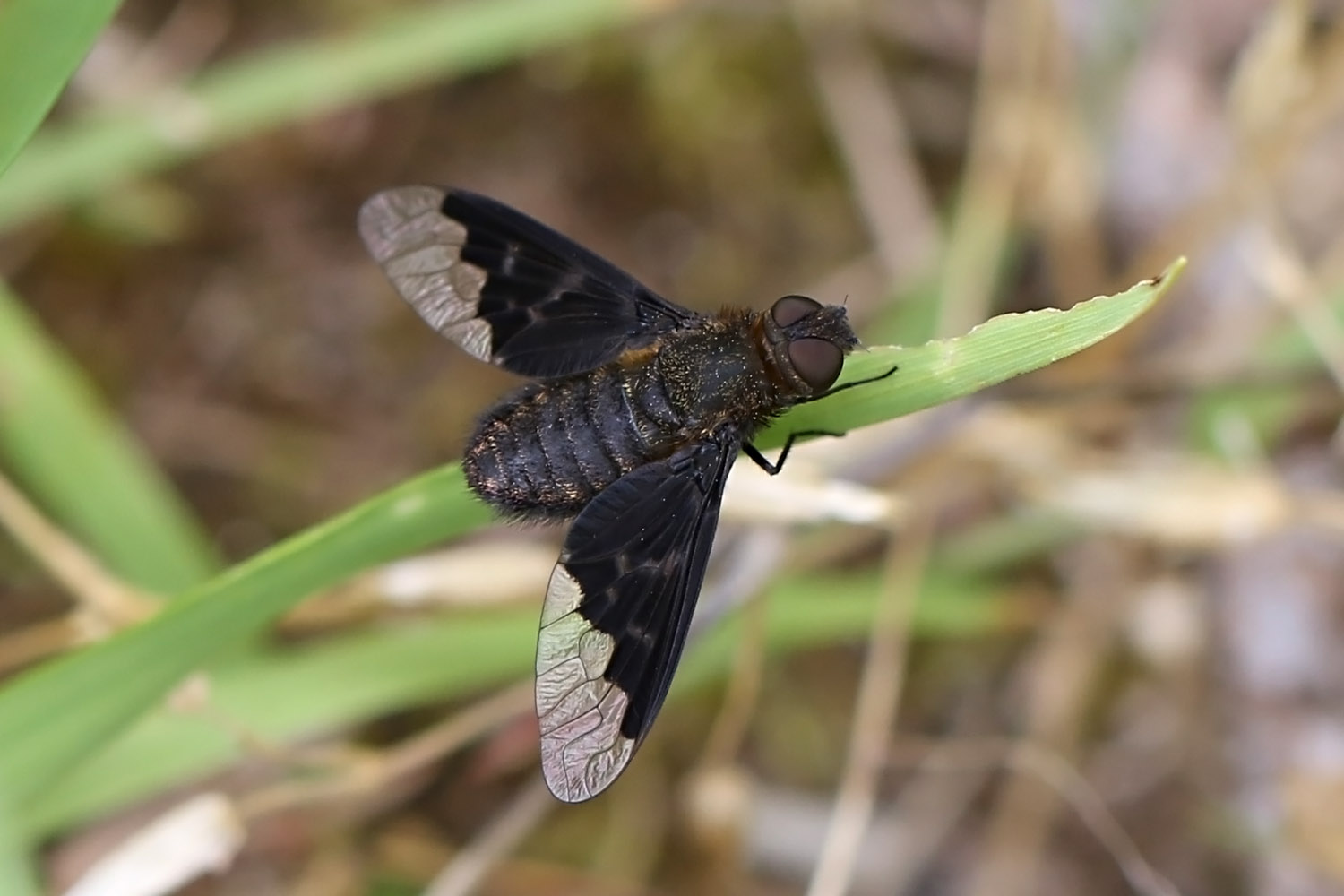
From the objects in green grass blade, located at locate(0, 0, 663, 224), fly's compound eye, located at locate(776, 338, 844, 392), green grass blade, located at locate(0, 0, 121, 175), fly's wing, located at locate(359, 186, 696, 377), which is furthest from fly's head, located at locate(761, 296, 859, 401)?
green grass blade, located at locate(0, 0, 663, 224)

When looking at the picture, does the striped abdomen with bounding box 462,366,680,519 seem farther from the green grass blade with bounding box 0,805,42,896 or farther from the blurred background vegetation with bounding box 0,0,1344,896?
the green grass blade with bounding box 0,805,42,896

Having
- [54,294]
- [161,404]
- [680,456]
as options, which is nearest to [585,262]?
[680,456]

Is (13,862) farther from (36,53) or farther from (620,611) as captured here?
(36,53)

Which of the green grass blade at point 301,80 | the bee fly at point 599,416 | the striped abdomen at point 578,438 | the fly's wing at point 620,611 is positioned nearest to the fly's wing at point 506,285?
the bee fly at point 599,416

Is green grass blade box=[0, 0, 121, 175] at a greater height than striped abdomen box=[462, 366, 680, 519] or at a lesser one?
greater

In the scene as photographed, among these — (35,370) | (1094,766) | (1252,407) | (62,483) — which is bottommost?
(1094,766)

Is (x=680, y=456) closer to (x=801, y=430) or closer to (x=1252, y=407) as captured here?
(x=801, y=430)

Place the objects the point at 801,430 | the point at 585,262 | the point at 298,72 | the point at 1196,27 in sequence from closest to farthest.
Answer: the point at 801,430, the point at 585,262, the point at 298,72, the point at 1196,27
